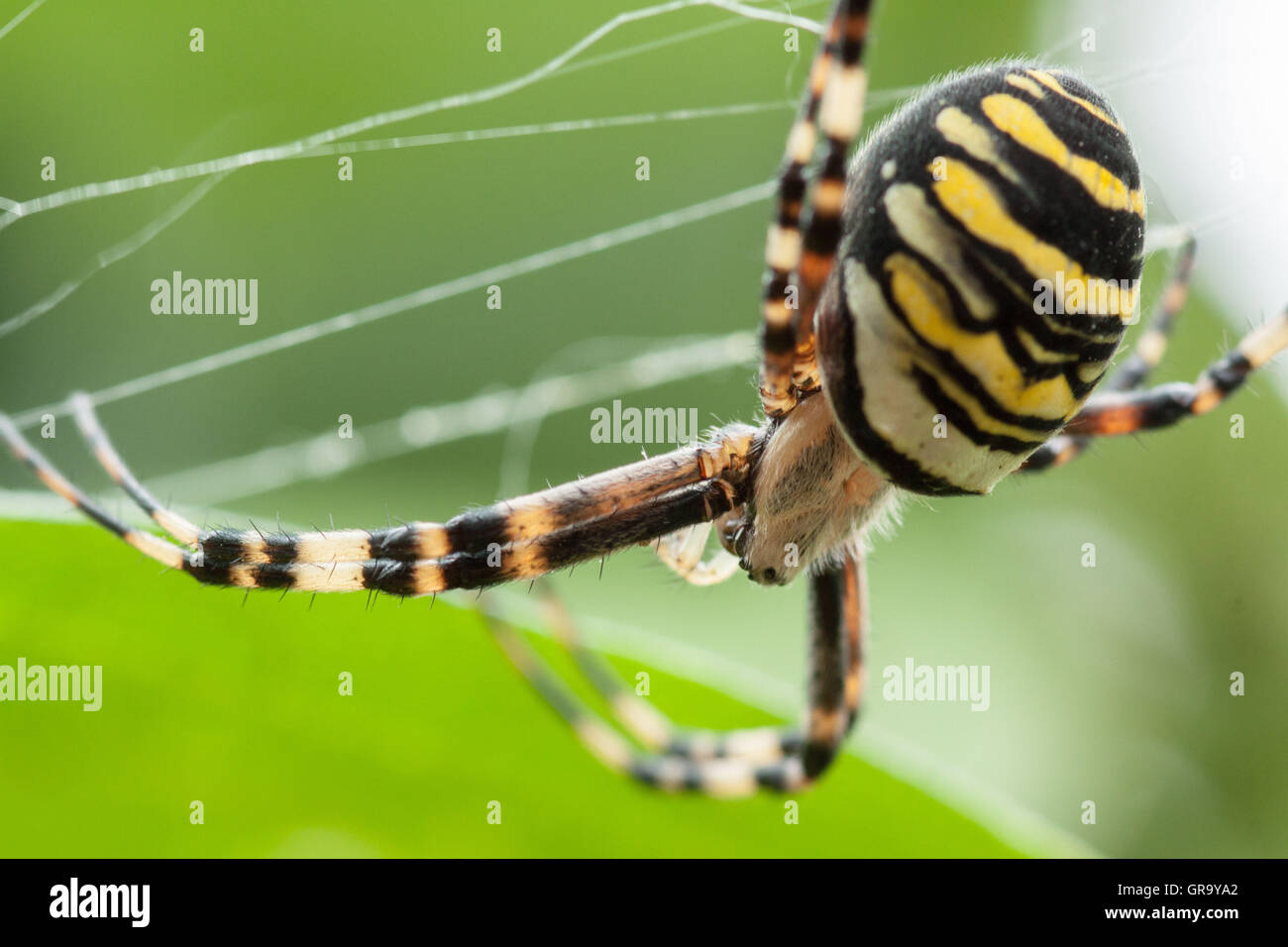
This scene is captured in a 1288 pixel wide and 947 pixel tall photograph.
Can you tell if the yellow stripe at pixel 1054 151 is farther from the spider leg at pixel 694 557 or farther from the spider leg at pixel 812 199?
the spider leg at pixel 694 557

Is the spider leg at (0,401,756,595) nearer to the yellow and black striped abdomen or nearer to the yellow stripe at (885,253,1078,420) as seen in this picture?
the yellow and black striped abdomen

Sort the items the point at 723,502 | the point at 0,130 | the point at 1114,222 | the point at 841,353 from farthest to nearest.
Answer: the point at 0,130 → the point at 723,502 → the point at 841,353 → the point at 1114,222

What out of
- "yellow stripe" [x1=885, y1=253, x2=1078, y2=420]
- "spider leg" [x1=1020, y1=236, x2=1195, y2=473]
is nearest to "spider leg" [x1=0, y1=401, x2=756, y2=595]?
"yellow stripe" [x1=885, y1=253, x2=1078, y2=420]

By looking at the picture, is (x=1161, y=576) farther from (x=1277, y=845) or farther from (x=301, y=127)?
(x=301, y=127)

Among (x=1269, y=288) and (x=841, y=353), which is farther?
(x=1269, y=288)

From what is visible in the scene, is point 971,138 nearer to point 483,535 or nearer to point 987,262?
point 987,262

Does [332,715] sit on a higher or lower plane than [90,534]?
lower

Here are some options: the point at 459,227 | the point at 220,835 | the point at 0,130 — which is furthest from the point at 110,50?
the point at 220,835
